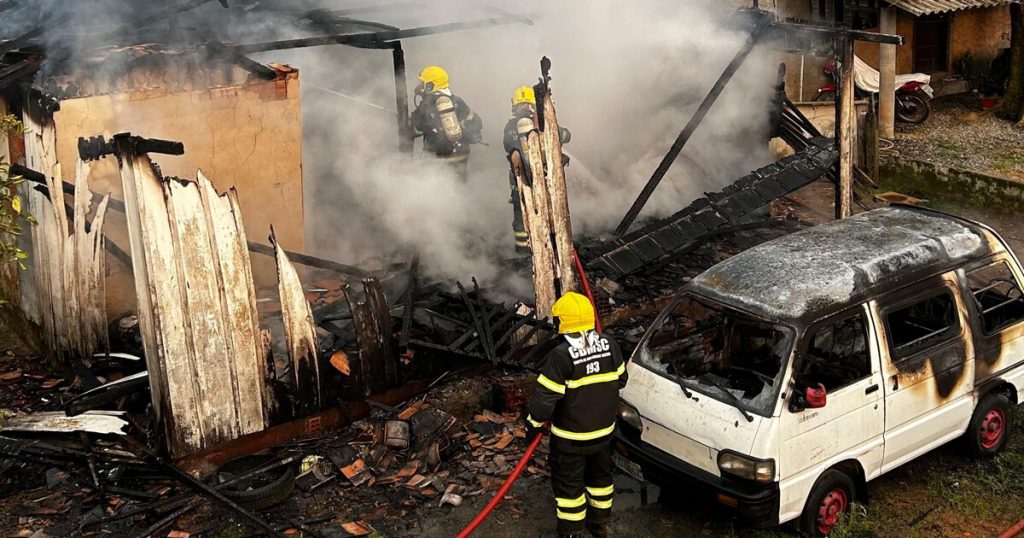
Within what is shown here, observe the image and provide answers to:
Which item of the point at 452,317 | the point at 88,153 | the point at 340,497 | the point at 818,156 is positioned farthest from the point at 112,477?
the point at 818,156

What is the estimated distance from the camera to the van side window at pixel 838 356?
5.91 m

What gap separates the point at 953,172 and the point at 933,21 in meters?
7.46

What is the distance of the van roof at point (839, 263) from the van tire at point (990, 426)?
3.48 feet

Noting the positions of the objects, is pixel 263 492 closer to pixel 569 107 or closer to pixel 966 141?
pixel 569 107

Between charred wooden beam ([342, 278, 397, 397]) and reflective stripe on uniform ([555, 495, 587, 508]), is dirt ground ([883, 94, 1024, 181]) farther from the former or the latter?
reflective stripe on uniform ([555, 495, 587, 508])

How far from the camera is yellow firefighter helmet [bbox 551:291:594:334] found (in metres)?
5.45

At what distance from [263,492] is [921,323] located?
466cm

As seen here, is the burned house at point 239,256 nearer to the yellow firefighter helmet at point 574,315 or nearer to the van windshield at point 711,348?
the van windshield at point 711,348

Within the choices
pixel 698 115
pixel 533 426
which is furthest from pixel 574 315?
pixel 698 115

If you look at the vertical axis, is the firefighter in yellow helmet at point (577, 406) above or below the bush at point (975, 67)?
below

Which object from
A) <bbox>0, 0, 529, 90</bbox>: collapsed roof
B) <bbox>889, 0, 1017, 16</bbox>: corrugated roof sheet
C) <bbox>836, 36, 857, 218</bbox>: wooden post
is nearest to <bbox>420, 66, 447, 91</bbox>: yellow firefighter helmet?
<bbox>0, 0, 529, 90</bbox>: collapsed roof

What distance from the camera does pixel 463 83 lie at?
1238 cm

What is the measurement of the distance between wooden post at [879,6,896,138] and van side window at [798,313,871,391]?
10.9 m

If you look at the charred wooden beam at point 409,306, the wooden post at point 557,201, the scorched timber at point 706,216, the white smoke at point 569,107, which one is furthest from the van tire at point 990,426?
the white smoke at point 569,107
